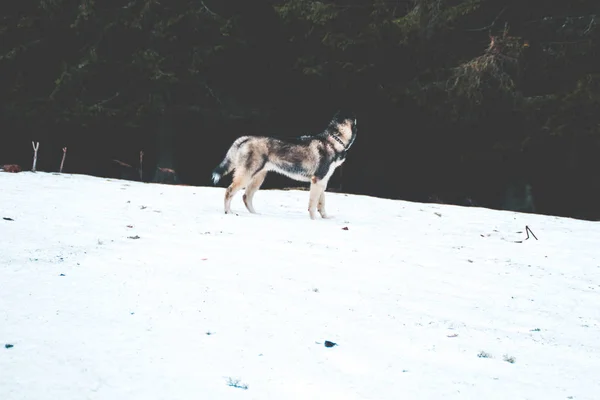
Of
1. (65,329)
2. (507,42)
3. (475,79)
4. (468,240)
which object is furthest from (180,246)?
(507,42)

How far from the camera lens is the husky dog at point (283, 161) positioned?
8.96 meters

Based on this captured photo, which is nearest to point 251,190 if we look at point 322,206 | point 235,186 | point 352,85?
point 235,186

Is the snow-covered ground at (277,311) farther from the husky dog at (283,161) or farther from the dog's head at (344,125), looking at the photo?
the dog's head at (344,125)

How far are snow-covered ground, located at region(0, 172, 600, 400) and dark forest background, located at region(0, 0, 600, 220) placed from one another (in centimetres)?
945

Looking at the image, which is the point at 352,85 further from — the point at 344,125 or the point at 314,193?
the point at 314,193

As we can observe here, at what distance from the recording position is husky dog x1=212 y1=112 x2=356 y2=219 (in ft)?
29.4

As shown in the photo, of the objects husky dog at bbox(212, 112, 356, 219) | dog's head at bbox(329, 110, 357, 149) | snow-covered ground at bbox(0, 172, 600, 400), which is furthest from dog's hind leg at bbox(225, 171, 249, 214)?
dog's head at bbox(329, 110, 357, 149)

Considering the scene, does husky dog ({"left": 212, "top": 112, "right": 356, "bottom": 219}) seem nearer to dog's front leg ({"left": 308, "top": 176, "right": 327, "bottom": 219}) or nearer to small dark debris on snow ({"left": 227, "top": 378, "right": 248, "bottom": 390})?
dog's front leg ({"left": 308, "top": 176, "right": 327, "bottom": 219})

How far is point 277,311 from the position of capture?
4.27 meters

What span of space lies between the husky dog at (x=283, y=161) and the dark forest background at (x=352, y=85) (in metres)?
8.16

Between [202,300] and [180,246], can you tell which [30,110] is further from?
[202,300]

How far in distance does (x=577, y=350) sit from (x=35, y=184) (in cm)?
938

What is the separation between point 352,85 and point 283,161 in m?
9.69

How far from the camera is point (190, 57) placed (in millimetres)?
18344
